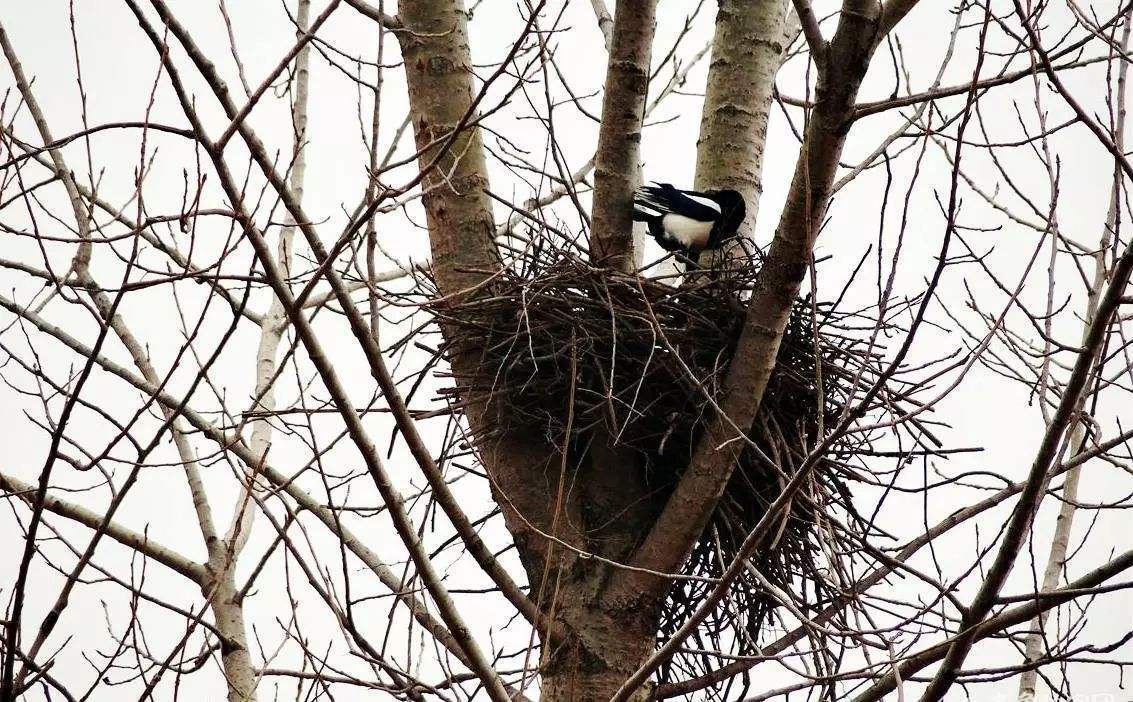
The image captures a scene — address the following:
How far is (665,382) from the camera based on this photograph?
2.84m

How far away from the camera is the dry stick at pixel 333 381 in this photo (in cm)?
194

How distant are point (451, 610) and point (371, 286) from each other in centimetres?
68

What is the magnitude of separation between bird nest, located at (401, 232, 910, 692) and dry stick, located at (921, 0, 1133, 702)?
0.68m

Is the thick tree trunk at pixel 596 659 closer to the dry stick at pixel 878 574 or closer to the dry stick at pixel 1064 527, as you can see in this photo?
the dry stick at pixel 878 574

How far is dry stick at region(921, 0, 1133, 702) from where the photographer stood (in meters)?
1.85

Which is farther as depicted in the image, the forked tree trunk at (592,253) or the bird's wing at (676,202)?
the bird's wing at (676,202)

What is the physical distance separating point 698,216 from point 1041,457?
57.4 inches

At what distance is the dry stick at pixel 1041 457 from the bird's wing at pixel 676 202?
1086mm

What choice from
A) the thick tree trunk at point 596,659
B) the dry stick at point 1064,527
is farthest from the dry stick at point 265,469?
the dry stick at point 1064,527

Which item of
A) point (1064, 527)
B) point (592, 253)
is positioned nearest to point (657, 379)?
point (592, 253)

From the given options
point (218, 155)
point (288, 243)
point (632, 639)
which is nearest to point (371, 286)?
point (218, 155)

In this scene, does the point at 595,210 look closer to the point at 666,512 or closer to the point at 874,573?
the point at 666,512

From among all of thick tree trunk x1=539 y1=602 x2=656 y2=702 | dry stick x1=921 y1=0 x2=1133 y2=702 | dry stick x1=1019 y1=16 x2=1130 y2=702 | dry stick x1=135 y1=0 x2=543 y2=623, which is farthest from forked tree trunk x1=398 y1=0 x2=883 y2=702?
dry stick x1=1019 y1=16 x2=1130 y2=702

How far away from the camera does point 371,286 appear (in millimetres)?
2309
